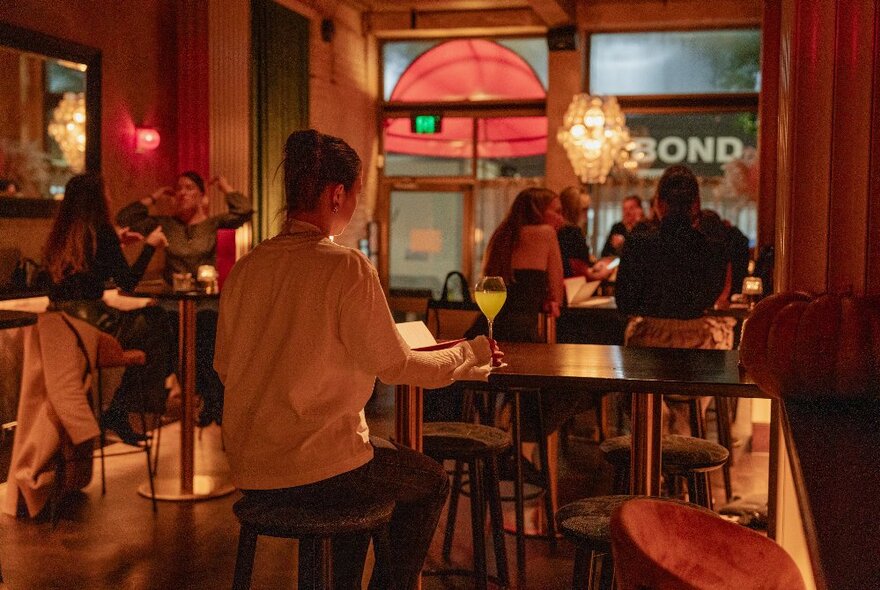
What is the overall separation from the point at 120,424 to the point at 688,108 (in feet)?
25.0

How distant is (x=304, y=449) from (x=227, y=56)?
6.91 metres

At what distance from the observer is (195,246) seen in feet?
22.0

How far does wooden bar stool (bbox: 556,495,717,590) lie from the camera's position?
234 cm

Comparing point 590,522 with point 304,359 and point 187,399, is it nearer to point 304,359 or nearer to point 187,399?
point 304,359

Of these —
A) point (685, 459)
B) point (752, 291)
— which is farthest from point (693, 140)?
point (685, 459)

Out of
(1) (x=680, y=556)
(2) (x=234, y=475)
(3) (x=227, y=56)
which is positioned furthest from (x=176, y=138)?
(1) (x=680, y=556)

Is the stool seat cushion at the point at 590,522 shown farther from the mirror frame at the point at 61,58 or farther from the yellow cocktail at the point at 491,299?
the mirror frame at the point at 61,58

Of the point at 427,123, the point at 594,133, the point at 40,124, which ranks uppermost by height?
the point at 427,123

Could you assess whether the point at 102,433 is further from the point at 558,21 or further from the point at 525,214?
the point at 558,21

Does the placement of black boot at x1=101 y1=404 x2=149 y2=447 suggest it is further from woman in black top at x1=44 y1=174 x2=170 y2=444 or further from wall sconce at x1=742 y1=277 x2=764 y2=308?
wall sconce at x1=742 y1=277 x2=764 y2=308

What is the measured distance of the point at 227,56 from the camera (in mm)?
8688

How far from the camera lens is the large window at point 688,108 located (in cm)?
1139

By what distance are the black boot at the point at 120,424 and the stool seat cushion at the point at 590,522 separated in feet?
13.0

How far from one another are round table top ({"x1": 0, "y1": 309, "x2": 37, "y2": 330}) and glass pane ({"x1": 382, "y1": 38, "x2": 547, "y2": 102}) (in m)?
8.95
